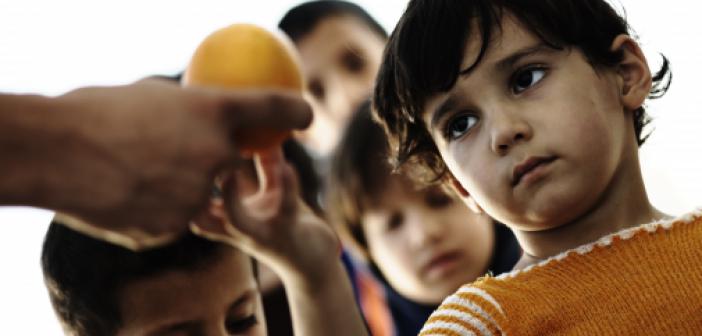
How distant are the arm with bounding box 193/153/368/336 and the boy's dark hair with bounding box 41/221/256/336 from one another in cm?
32

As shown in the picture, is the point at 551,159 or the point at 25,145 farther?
the point at 551,159

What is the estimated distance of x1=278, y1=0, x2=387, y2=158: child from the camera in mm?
1579

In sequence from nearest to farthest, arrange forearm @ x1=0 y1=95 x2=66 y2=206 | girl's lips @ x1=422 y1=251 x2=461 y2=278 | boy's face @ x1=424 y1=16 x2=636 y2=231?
1. forearm @ x1=0 y1=95 x2=66 y2=206
2. boy's face @ x1=424 y1=16 x2=636 y2=231
3. girl's lips @ x1=422 y1=251 x2=461 y2=278

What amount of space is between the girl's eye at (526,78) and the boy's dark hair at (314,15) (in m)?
0.96

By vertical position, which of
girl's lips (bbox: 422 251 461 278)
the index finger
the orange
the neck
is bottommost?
girl's lips (bbox: 422 251 461 278)

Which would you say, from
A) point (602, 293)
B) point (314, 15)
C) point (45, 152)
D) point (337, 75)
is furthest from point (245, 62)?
point (314, 15)

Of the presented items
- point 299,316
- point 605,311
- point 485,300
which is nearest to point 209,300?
point 299,316

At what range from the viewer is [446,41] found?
86 cm

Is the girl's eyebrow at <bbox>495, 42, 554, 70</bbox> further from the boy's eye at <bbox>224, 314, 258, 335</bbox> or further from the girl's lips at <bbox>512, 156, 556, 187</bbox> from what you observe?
the boy's eye at <bbox>224, 314, 258, 335</bbox>

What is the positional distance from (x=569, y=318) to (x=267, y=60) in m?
0.40

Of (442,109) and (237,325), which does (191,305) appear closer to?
(237,325)

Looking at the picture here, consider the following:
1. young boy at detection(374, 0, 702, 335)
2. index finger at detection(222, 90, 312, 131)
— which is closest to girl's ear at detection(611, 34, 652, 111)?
young boy at detection(374, 0, 702, 335)

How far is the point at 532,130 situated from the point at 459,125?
0.11 m

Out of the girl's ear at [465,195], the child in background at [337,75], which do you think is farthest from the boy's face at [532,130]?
the child in background at [337,75]
